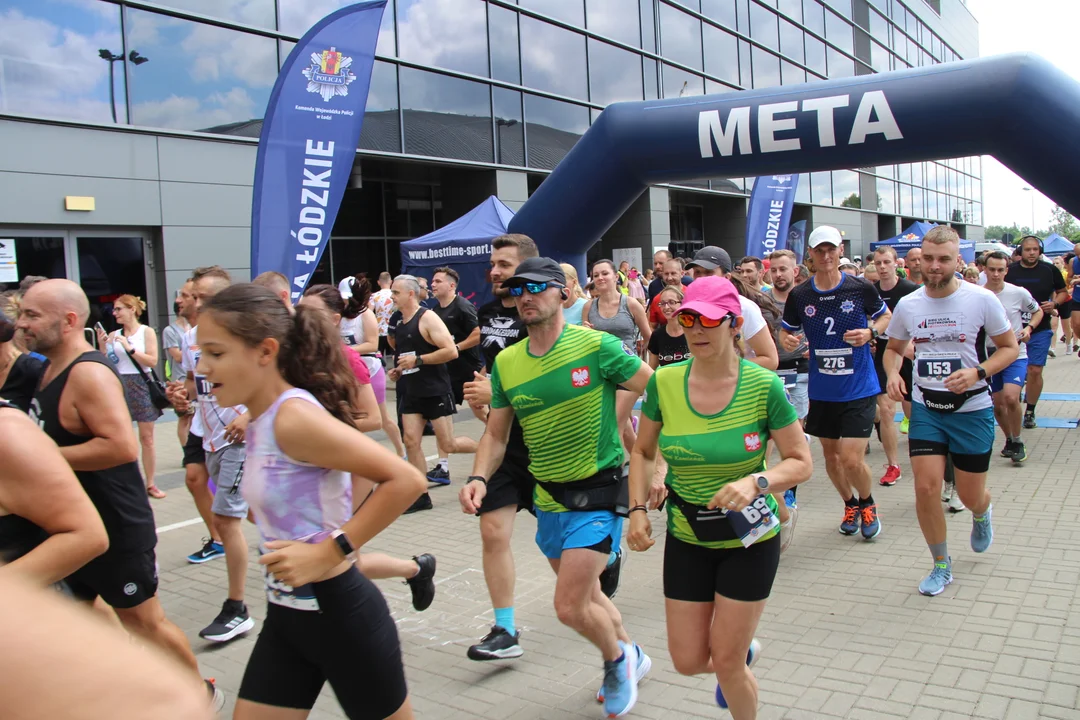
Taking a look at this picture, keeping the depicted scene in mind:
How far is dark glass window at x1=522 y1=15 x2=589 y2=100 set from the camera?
19.2m

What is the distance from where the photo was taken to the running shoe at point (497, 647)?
4.12 meters

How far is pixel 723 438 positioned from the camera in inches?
122

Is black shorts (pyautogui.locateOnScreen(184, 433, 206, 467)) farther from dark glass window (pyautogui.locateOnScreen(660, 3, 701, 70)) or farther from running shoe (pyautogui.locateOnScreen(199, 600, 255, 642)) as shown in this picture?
dark glass window (pyautogui.locateOnScreen(660, 3, 701, 70))

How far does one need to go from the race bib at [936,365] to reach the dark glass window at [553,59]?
15.5 m

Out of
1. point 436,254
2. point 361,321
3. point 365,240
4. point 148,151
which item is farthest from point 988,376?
point 365,240

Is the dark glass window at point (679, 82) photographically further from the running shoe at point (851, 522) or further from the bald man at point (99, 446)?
the bald man at point (99, 446)

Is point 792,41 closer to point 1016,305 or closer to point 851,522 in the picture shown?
point 1016,305

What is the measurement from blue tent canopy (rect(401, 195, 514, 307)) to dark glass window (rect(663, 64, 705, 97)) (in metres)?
12.1

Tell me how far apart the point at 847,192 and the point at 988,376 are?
31358 millimetres

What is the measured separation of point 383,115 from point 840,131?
1165 centimetres

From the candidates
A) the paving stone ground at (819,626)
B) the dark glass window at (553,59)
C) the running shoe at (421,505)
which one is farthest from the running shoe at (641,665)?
the dark glass window at (553,59)

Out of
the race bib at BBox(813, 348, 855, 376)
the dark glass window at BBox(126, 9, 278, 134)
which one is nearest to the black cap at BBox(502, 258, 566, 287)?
the race bib at BBox(813, 348, 855, 376)

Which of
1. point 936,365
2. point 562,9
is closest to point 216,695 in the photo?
point 936,365

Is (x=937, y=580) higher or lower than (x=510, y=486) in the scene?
lower
